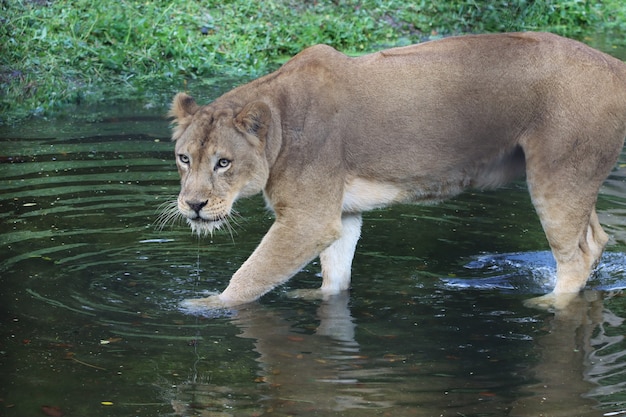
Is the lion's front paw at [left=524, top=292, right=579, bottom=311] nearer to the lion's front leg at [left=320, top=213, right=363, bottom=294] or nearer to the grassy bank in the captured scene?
the lion's front leg at [left=320, top=213, right=363, bottom=294]

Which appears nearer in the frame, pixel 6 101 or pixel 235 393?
pixel 235 393

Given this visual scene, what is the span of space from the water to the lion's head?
0.73 metres

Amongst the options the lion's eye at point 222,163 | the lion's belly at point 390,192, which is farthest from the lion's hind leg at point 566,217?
the lion's eye at point 222,163

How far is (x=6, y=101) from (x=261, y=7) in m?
4.95

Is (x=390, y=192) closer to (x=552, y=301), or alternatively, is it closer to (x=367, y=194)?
(x=367, y=194)

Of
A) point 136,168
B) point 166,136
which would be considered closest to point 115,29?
Answer: point 166,136

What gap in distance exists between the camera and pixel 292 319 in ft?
25.2

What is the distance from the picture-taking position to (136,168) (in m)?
11.5

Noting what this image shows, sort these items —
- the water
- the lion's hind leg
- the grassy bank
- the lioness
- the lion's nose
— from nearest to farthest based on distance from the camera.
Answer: the water
the lion's nose
the lioness
the lion's hind leg
the grassy bank

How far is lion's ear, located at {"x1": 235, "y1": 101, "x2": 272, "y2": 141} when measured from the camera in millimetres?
7473

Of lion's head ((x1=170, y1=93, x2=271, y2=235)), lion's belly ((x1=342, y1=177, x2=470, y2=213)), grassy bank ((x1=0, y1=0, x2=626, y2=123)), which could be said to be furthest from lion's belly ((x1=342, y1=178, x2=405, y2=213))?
grassy bank ((x1=0, y1=0, x2=626, y2=123))

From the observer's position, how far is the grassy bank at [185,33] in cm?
1452

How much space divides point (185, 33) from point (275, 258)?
882 cm

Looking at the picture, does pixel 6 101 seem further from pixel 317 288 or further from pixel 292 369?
pixel 292 369
